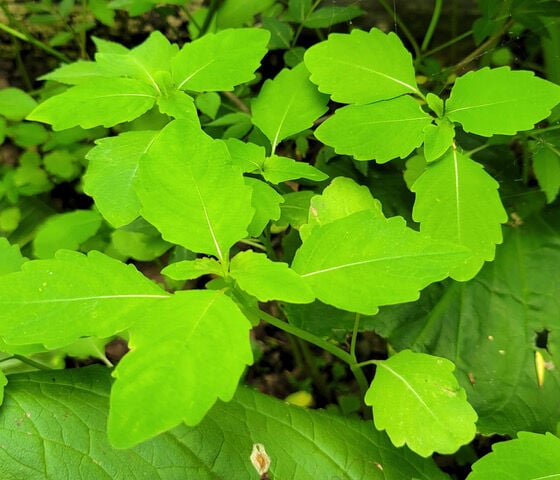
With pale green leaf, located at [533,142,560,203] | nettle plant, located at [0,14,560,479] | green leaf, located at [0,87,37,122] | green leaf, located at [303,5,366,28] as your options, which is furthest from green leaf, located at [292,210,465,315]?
green leaf, located at [0,87,37,122]

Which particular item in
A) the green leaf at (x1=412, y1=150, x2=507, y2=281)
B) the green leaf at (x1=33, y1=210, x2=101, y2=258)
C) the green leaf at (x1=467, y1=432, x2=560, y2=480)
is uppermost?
the green leaf at (x1=412, y1=150, x2=507, y2=281)

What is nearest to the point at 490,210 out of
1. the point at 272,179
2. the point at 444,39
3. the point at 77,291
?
the point at 272,179

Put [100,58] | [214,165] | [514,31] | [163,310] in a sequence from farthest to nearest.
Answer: [514,31], [100,58], [214,165], [163,310]

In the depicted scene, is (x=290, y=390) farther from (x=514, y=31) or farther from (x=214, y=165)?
(x=514, y=31)

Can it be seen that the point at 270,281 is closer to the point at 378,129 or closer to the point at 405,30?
the point at 378,129

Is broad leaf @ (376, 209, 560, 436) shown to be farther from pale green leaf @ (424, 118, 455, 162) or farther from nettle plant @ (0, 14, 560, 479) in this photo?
pale green leaf @ (424, 118, 455, 162)

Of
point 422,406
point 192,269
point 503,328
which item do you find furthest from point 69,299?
point 503,328
